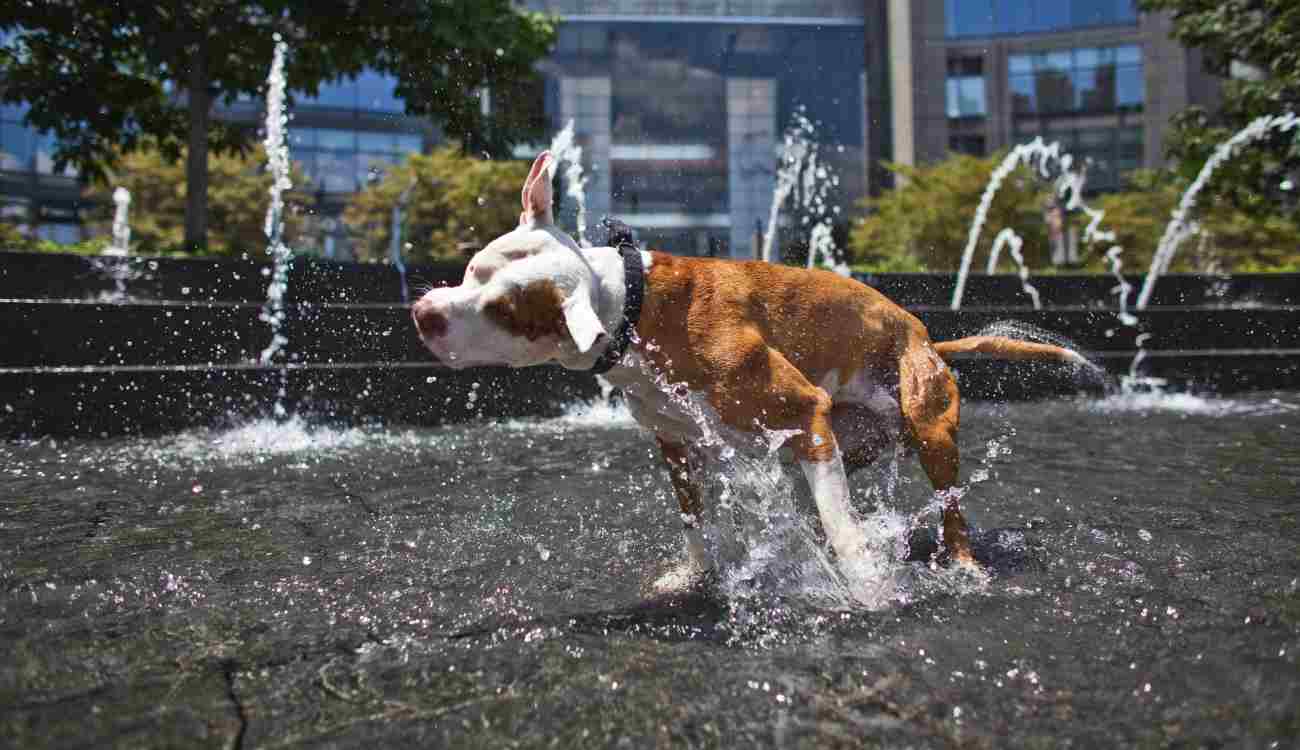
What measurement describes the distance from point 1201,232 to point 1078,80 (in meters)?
29.5

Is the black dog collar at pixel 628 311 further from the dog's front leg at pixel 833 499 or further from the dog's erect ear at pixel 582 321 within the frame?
the dog's front leg at pixel 833 499

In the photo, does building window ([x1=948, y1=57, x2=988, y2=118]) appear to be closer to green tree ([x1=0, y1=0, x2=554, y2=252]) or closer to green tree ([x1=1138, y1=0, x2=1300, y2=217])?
green tree ([x1=1138, y1=0, x2=1300, y2=217])

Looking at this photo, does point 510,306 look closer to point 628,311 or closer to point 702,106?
point 628,311

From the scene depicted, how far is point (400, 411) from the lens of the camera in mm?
8625

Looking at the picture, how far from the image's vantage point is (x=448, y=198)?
3656cm

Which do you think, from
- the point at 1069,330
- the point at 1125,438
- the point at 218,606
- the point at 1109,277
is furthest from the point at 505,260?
the point at 1109,277

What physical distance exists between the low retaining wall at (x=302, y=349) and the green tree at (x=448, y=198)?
83.3 feet

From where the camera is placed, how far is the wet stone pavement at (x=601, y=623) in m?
2.20

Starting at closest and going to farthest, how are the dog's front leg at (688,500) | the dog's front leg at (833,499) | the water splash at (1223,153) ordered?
1. the dog's front leg at (833,499)
2. the dog's front leg at (688,500)
3. the water splash at (1223,153)

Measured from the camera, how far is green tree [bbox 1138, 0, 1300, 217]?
48.5 feet

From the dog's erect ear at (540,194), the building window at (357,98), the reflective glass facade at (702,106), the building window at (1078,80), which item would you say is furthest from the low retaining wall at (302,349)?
the building window at (357,98)

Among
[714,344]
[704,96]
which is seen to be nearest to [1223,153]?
[714,344]

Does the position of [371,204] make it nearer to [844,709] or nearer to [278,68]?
[278,68]

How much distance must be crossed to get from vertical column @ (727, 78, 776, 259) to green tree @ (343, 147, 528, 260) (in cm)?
1930
